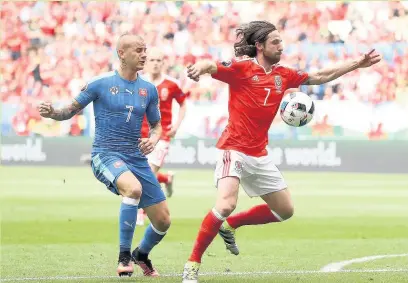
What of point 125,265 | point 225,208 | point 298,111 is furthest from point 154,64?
point 225,208

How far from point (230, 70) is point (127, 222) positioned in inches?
59.0

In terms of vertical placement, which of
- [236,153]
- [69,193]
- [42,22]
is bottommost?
[69,193]

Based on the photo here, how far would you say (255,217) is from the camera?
27.3 feet

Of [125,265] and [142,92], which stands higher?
[142,92]

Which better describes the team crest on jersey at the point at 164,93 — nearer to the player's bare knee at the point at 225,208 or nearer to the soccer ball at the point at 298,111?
the soccer ball at the point at 298,111

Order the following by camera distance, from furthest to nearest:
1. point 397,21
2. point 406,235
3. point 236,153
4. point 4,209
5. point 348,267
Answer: point 397,21, point 4,209, point 406,235, point 348,267, point 236,153

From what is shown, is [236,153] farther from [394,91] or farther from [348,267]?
[394,91]

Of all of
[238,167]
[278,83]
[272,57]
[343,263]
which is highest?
[272,57]

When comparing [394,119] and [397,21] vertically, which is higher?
[397,21]

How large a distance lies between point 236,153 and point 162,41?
21.4 m

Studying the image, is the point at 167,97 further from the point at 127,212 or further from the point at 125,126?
the point at 127,212

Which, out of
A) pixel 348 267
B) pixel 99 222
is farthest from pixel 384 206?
pixel 348 267

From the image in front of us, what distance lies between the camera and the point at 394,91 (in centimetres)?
2728

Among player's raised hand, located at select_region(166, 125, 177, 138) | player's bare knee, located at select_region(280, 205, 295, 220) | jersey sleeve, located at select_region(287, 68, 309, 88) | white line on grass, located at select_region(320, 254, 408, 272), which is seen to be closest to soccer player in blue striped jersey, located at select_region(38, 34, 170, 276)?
player's bare knee, located at select_region(280, 205, 295, 220)
